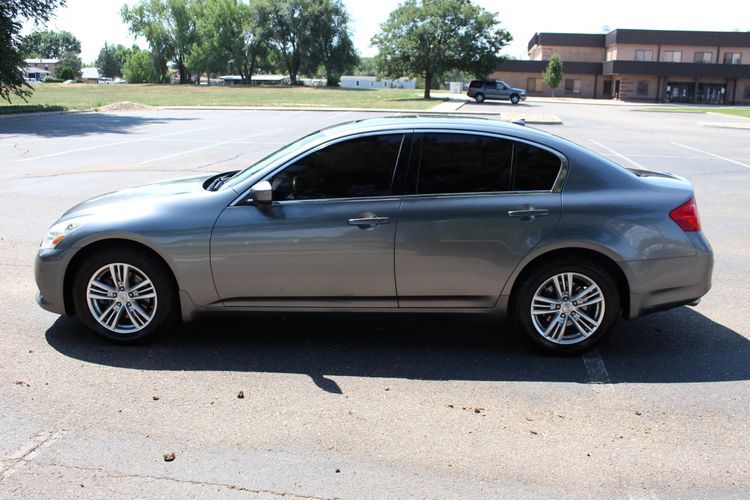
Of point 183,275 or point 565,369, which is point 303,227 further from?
point 565,369

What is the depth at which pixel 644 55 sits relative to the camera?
78625 millimetres

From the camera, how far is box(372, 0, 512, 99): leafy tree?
58625 millimetres

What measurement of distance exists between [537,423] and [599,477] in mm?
590

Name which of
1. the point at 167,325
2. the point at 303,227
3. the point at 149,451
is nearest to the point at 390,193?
the point at 303,227

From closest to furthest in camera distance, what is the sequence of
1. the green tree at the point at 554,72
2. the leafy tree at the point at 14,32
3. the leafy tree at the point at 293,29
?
the leafy tree at the point at 14,32 < the green tree at the point at 554,72 < the leafy tree at the point at 293,29

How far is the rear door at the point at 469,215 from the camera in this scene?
15.3ft

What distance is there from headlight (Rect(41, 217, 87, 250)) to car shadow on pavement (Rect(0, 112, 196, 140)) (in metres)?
19.1

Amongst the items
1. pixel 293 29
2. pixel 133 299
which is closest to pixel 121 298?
pixel 133 299

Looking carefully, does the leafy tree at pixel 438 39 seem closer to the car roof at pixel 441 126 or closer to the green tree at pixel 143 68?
the car roof at pixel 441 126

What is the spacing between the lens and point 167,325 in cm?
488

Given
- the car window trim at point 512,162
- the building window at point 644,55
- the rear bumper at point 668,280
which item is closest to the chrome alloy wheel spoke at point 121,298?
the car window trim at point 512,162

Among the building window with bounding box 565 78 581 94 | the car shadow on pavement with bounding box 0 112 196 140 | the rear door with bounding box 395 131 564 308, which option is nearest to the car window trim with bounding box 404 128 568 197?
the rear door with bounding box 395 131 564 308

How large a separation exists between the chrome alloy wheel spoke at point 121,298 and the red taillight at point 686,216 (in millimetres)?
3688

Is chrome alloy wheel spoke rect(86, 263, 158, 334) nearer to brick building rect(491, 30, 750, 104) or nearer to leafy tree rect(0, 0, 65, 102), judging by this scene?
leafy tree rect(0, 0, 65, 102)
